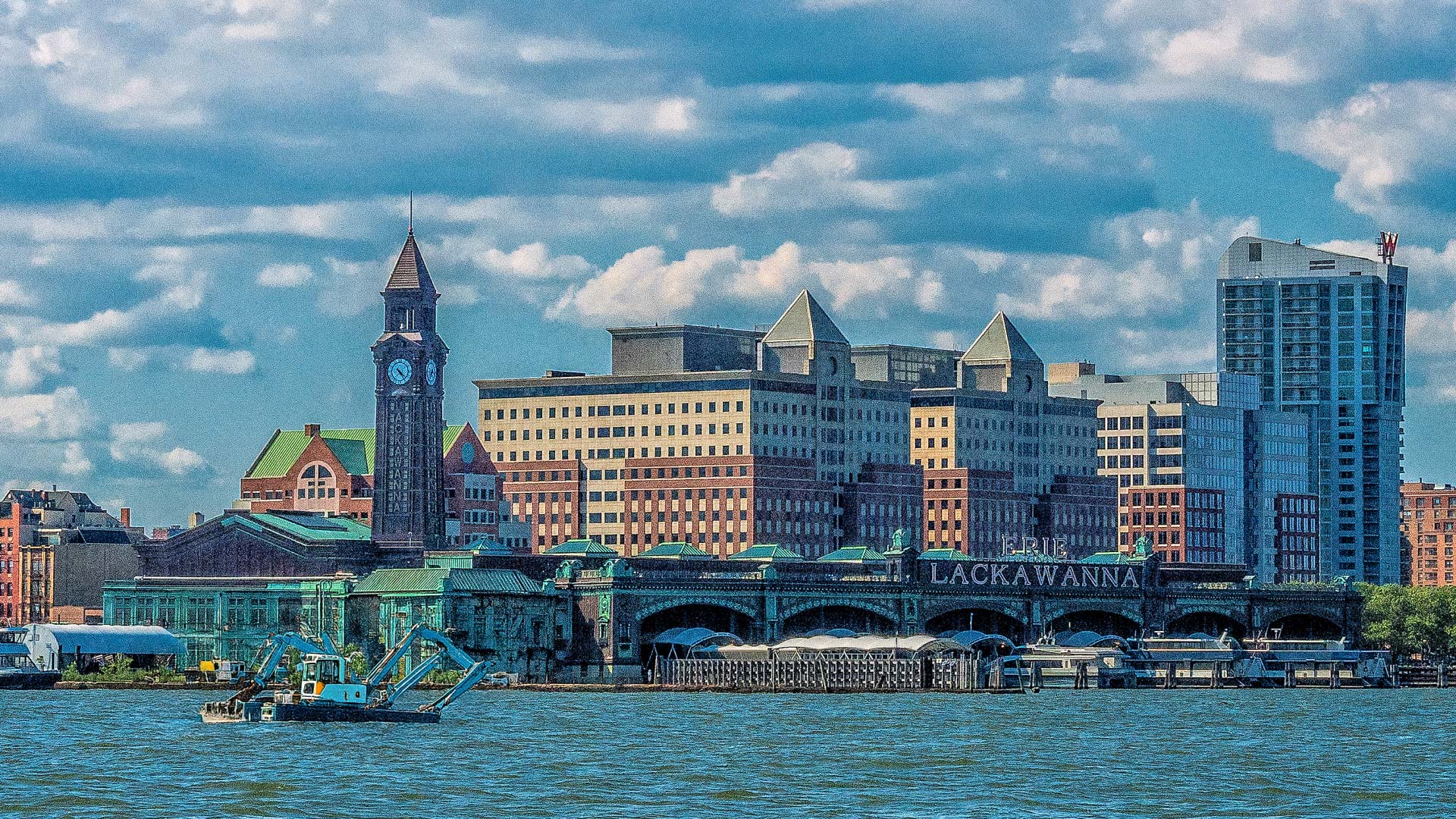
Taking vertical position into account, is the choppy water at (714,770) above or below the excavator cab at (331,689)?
below

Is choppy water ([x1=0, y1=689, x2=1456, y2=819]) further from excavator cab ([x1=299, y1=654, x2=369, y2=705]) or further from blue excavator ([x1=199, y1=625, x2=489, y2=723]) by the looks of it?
excavator cab ([x1=299, y1=654, x2=369, y2=705])

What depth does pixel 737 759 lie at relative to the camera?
524 ft

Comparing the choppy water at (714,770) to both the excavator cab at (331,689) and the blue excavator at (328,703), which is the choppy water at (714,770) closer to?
the blue excavator at (328,703)

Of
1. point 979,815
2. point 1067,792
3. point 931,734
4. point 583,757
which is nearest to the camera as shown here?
point 979,815

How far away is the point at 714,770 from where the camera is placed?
153 m

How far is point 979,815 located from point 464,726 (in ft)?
217

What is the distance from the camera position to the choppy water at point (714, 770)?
133m

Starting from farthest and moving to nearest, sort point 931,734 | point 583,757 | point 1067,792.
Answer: point 931,734, point 583,757, point 1067,792

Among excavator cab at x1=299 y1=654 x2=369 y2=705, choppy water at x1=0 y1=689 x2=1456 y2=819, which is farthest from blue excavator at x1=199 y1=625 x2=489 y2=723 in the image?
choppy water at x1=0 y1=689 x2=1456 y2=819

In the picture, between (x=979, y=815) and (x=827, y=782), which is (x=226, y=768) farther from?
(x=979, y=815)

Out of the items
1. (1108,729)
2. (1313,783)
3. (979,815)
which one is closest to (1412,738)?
(1108,729)

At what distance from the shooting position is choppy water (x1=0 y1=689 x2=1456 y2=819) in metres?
133

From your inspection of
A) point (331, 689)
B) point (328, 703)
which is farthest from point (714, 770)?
point (328, 703)

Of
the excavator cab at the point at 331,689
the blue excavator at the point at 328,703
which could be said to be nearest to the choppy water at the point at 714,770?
the blue excavator at the point at 328,703
